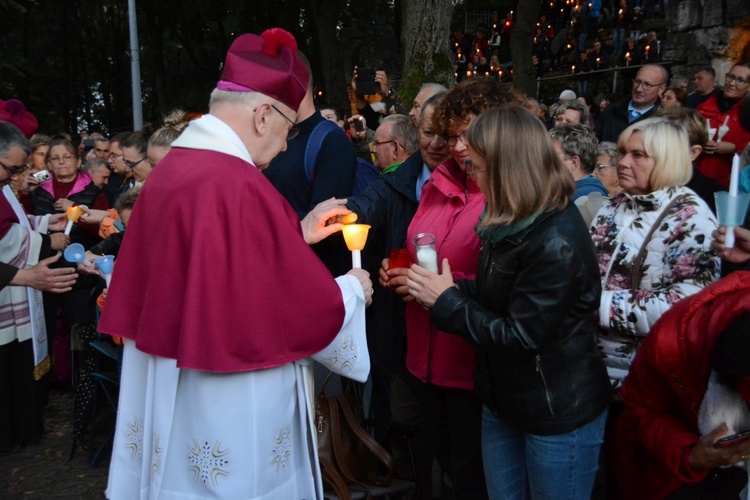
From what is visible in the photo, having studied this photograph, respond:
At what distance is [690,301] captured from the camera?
244 centimetres

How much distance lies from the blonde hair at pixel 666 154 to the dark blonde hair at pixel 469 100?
2.02 feet

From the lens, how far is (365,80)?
25.1ft

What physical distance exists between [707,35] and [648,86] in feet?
19.9

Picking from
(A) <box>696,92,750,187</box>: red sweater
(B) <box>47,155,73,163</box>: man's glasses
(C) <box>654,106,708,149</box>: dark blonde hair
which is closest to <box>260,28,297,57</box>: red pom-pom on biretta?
(C) <box>654,106,708,149</box>: dark blonde hair

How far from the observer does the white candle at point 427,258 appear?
282 cm

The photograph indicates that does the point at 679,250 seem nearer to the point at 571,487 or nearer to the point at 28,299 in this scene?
the point at 571,487

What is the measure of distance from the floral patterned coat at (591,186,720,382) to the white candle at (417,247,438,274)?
76cm

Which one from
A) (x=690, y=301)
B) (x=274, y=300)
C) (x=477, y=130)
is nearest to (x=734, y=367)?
(x=690, y=301)

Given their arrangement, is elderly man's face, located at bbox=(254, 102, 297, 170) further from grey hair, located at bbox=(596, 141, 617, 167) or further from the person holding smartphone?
grey hair, located at bbox=(596, 141, 617, 167)

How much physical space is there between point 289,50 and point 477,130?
31.0 inches

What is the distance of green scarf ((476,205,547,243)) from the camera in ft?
8.18

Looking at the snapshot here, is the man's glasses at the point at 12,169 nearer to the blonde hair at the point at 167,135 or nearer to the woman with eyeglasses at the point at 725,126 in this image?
the blonde hair at the point at 167,135

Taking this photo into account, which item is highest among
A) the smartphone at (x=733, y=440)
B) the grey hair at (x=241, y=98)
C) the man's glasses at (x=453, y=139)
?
the grey hair at (x=241, y=98)

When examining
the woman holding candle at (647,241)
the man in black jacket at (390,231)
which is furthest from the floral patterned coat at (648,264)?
the man in black jacket at (390,231)
